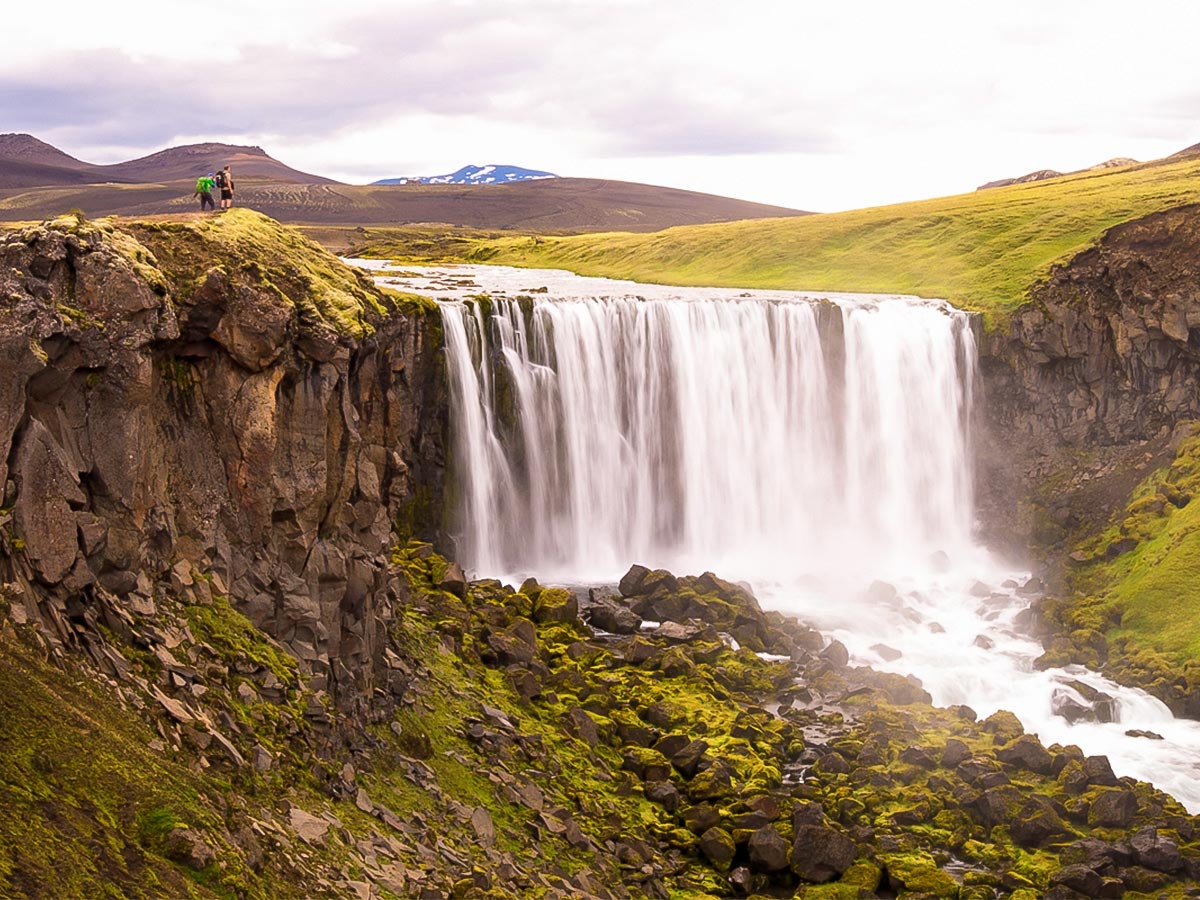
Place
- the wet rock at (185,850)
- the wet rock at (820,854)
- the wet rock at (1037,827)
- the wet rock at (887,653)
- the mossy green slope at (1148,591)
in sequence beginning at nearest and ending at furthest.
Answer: the wet rock at (185,850) < the wet rock at (820,854) < the wet rock at (1037,827) < the mossy green slope at (1148,591) < the wet rock at (887,653)

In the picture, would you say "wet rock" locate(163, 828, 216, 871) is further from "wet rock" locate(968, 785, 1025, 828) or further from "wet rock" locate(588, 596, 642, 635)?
"wet rock" locate(588, 596, 642, 635)

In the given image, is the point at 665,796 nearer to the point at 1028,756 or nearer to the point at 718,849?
the point at 718,849

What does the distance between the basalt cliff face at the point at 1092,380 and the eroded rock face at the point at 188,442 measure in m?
36.9

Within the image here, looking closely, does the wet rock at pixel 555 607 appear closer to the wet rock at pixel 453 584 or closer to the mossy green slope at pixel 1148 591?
the wet rock at pixel 453 584

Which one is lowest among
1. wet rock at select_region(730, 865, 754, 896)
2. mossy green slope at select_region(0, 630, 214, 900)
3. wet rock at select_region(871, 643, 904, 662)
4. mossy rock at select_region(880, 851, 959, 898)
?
mossy rock at select_region(880, 851, 959, 898)

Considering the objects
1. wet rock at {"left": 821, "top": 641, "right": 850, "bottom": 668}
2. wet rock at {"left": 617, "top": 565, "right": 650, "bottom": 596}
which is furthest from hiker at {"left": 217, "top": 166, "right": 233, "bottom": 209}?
wet rock at {"left": 821, "top": 641, "right": 850, "bottom": 668}

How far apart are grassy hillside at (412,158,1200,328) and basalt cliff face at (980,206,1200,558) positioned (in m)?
3.10

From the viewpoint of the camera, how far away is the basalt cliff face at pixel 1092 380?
172 feet

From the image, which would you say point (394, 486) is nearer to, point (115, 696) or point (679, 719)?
point (679, 719)

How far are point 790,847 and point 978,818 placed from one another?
17.5 feet

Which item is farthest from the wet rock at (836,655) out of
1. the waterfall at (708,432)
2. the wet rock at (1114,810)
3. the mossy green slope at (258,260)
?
the mossy green slope at (258,260)

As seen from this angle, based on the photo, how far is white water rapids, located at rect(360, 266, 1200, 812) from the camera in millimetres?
45094

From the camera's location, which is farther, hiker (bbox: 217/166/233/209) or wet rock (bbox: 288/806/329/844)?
hiker (bbox: 217/166/233/209)

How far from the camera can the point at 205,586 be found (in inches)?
785
